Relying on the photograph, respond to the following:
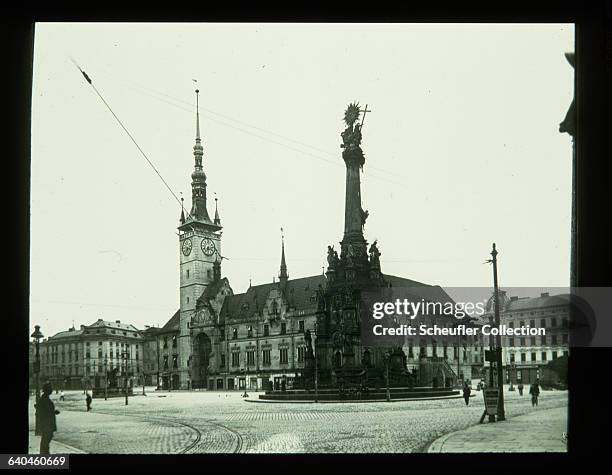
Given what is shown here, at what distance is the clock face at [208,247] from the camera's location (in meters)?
9.58

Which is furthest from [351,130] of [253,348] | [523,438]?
[523,438]

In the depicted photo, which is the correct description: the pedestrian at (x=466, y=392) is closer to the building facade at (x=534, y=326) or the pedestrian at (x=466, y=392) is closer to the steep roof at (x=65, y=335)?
the building facade at (x=534, y=326)

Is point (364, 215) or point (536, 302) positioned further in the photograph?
point (364, 215)

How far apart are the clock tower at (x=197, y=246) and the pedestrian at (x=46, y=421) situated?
243cm

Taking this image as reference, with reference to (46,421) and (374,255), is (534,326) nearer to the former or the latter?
(374,255)

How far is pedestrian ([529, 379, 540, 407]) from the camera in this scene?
8386 millimetres

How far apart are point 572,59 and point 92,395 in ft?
23.8

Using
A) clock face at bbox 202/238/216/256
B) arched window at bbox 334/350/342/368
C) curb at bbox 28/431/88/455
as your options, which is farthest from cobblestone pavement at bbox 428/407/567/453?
arched window at bbox 334/350/342/368

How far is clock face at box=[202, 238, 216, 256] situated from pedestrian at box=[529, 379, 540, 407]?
4672 millimetres

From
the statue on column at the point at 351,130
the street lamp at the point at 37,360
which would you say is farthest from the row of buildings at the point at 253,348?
the statue on column at the point at 351,130

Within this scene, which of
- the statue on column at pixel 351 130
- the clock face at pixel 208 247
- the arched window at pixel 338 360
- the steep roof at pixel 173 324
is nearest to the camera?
the statue on column at pixel 351 130

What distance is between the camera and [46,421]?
8102 mm

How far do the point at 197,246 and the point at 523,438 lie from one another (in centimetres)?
491
